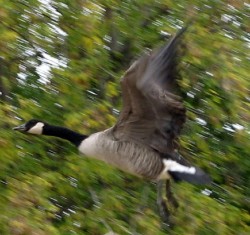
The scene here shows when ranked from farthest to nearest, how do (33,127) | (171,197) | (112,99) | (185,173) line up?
(112,99) → (185,173) → (171,197) → (33,127)

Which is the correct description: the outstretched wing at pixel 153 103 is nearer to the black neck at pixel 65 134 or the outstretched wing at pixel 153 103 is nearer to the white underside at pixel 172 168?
the white underside at pixel 172 168

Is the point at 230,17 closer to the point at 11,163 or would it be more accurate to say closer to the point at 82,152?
the point at 82,152

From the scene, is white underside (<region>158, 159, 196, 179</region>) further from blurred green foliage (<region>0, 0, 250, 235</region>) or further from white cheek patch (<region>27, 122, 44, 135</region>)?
white cheek patch (<region>27, 122, 44, 135</region>)

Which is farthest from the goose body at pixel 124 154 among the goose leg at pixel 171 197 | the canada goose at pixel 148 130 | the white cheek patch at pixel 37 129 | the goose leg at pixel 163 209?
the white cheek patch at pixel 37 129

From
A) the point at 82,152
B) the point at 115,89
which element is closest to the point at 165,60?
the point at 115,89

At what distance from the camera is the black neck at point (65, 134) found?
708 cm

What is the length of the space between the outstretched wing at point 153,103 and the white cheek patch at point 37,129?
0.64m

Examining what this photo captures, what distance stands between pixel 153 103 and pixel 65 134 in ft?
2.97

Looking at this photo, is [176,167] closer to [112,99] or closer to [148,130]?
[148,130]

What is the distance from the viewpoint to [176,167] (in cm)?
739

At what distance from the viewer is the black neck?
7085mm

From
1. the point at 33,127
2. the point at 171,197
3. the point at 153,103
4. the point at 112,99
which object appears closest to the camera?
the point at 153,103

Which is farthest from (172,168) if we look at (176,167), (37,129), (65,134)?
(37,129)

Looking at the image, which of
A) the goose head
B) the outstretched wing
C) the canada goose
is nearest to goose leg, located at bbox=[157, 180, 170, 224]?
the canada goose
